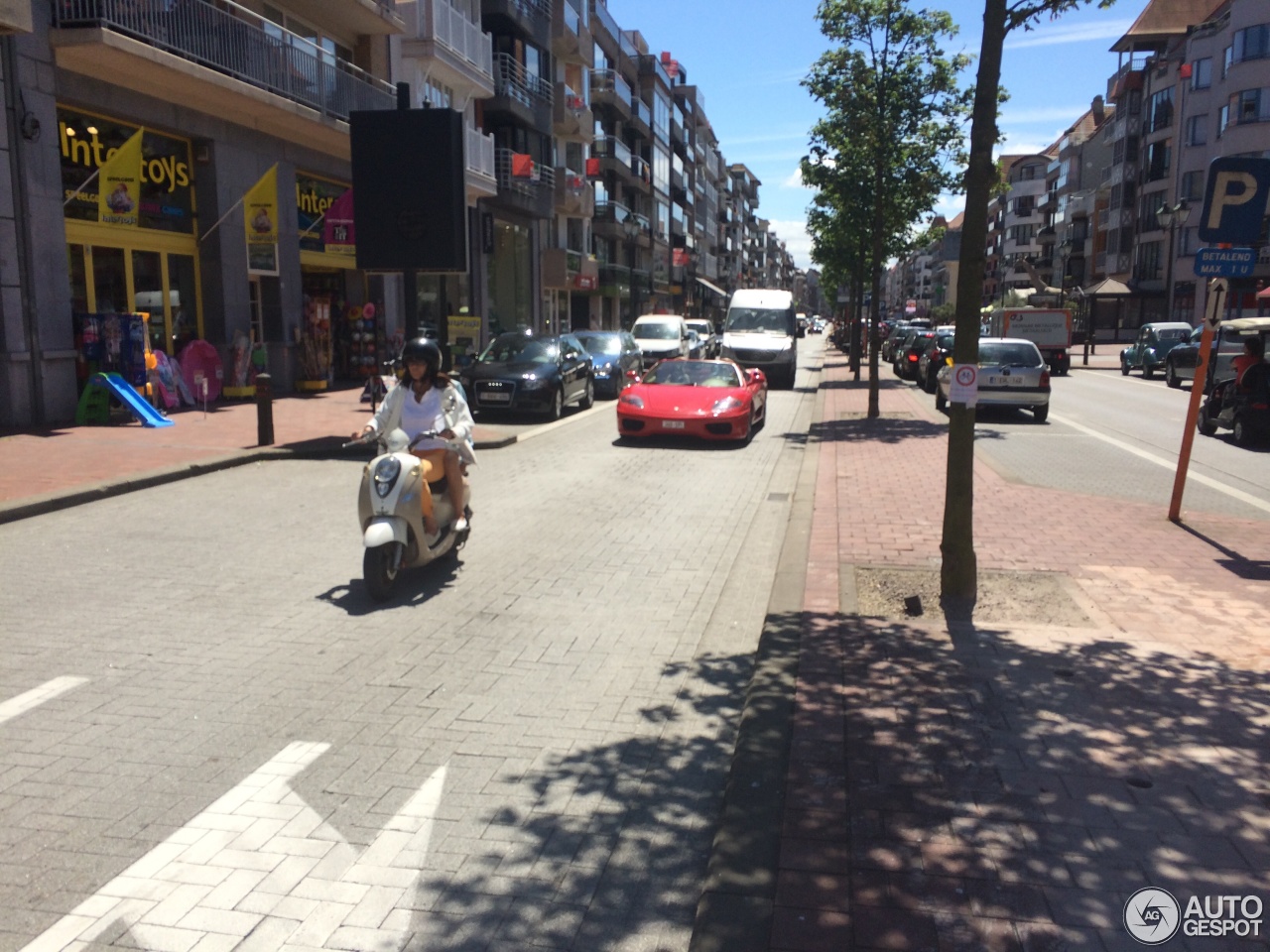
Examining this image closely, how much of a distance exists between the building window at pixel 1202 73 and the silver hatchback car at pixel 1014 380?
4871cm

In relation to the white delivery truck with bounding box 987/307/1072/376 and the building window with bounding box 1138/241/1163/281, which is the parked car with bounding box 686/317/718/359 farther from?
the building window with bounding box 1138/241/1163/281

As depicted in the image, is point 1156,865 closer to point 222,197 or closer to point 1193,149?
point 222,197

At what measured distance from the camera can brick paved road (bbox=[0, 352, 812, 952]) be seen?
3.21 meters

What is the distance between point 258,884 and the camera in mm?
3318

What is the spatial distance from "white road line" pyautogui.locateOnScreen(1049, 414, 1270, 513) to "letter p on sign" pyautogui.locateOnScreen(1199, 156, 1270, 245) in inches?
118

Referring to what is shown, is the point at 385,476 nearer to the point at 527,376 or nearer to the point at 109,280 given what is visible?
the point at 527,376

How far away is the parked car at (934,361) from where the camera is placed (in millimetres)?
25094

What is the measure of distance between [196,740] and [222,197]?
54.1 ft

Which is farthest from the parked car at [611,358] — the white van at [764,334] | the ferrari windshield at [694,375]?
the ferrari windshield at [694,375]

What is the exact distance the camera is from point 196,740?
4418mm

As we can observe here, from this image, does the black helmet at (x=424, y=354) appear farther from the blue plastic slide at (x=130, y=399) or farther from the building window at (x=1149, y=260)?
the building window at (x=1149, y=260)

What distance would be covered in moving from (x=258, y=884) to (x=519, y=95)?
34.9 metres

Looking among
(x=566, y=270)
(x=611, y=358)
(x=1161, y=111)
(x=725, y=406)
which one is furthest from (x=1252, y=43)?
(x=725, y=406)

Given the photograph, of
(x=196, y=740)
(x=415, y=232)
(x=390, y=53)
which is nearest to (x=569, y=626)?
(x=196, y=740)
